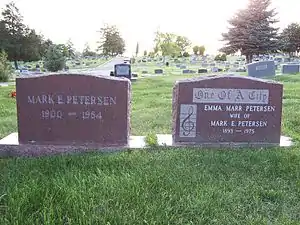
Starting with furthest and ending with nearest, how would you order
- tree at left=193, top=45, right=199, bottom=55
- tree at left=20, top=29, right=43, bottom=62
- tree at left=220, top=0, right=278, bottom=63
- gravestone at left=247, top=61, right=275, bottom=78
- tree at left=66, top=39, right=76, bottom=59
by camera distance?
1. tree at left=193, top=45, right=199, bottom=55
2. tree at left=66, top=39, right=76, bottom=59
3. tree at left=20, top=29, right=43, bottom=62
4. tree at left=220, top=0, right=278, bottom=63
5. gravestone at left=247, top=61, right=275, bottom=78

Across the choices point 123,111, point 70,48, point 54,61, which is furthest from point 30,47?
point 123,111

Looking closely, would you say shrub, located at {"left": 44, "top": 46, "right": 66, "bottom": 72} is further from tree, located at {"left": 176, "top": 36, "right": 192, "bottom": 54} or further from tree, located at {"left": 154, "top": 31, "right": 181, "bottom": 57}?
tree, located at {"left": 176, "top": 36, "right": 192, "bottom": 54}

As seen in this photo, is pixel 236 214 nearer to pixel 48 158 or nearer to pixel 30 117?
pixel 48 158

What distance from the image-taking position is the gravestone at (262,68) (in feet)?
69.1

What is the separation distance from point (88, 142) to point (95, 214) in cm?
250

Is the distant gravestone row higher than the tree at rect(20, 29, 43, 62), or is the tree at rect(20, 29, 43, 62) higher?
the tree at rect(20, 29, 43, 62)

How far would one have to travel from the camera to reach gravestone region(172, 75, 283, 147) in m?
5.45

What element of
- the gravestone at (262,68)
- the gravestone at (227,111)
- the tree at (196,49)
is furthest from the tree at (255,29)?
the gravestone at (227,111)

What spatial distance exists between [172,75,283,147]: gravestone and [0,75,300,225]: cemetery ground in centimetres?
40

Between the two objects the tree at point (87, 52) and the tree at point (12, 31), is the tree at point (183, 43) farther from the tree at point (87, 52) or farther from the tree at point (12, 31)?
the tree at point (12, 31)

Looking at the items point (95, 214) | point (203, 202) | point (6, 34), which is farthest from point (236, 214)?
point (6, 34)

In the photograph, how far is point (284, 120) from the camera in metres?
7.78

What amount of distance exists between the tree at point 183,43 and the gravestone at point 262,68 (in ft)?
198

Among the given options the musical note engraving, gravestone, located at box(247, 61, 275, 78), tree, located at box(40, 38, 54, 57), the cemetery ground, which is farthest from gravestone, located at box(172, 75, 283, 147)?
tree, located at box(40, 38, 54, 57)
